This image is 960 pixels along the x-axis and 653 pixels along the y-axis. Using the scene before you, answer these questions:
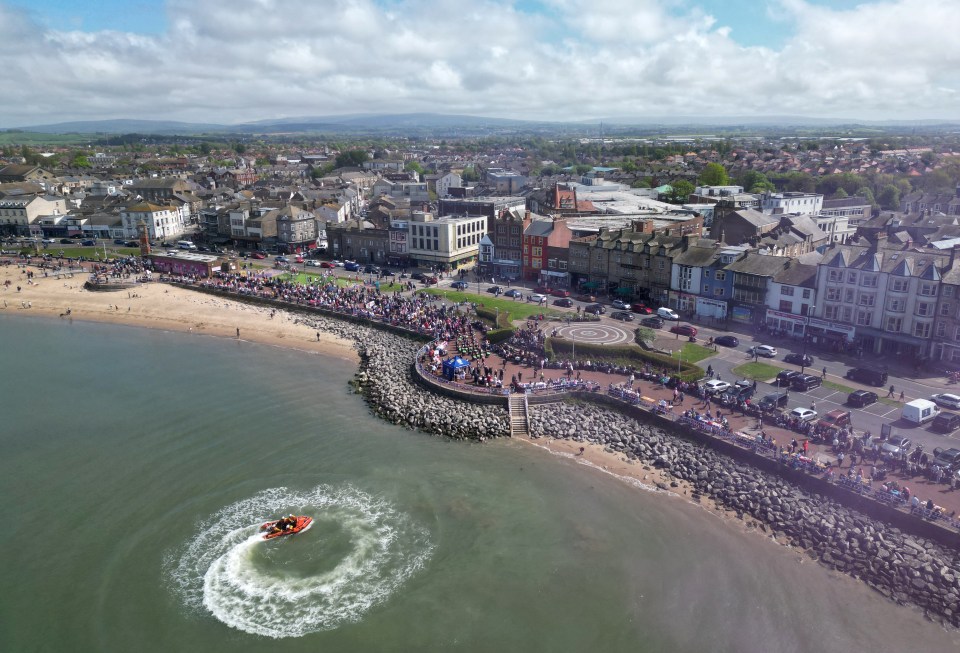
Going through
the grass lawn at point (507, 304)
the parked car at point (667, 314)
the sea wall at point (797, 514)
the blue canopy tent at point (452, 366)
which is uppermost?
the parked car at point (667, 314)

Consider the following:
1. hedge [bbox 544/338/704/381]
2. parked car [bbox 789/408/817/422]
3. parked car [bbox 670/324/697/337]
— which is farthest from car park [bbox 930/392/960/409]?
parked car [bbox 670/324/697/337]

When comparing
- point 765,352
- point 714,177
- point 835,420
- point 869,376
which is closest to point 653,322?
point 765,352

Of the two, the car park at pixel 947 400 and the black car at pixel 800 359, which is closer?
the car park at pixel 947 400

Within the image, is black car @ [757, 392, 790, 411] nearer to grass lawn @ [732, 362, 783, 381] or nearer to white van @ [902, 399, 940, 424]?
grass lawn @ [732, 362, 783, 381]

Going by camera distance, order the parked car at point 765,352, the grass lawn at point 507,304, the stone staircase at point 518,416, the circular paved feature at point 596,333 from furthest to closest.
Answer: the grass lawn at point 507,304 → the circular paved feature at point 596,333 → the parked car at point 765,352 → the stone staircase at point 518,416

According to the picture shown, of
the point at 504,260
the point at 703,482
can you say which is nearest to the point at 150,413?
the point at 703,482

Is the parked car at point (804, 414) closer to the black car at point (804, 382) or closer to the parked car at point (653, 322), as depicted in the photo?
the black car at point (804, 382)

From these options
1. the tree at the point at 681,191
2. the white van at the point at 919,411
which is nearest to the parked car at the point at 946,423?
the white van at the point at 919,411
